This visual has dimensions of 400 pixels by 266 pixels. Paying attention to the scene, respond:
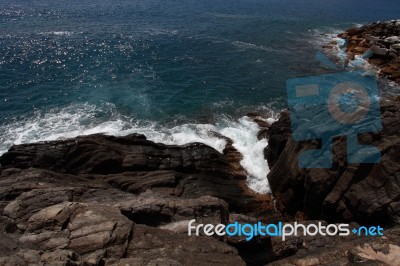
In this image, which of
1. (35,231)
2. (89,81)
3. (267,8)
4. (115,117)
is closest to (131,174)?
(35,231)

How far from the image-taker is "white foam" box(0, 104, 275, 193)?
31.0 metres

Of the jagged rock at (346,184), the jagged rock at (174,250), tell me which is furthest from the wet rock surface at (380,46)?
the jagged rock at (174,250)

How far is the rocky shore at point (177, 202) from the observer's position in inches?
484

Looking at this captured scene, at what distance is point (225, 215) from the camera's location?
1672cm

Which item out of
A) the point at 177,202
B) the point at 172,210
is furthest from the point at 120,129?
the point at 172,210

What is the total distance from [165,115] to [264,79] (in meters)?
19.0

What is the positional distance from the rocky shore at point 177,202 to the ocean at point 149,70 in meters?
3.39

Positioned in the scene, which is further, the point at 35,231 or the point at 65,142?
the point at 65,142

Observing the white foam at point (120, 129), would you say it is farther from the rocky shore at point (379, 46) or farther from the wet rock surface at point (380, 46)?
the wet rock surface at point (380, 46)

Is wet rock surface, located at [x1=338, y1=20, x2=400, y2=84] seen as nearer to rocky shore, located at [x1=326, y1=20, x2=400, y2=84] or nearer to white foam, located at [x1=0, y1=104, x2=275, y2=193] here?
rocky shore, located at [x1=326, y1=20, x2=400, y2=84]

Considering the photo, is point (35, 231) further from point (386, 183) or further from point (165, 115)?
point (165, 115)

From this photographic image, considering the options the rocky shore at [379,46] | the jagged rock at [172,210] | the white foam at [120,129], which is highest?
the rocky shore at [379,46]

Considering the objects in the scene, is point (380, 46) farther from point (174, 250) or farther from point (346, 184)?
point (174, 250)

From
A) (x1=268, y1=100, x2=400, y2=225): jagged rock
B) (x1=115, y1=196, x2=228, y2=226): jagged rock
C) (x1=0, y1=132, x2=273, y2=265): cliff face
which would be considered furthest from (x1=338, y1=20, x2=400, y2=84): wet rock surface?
(x1=115, y1=196, x2=228, y2=226): jagged rock
